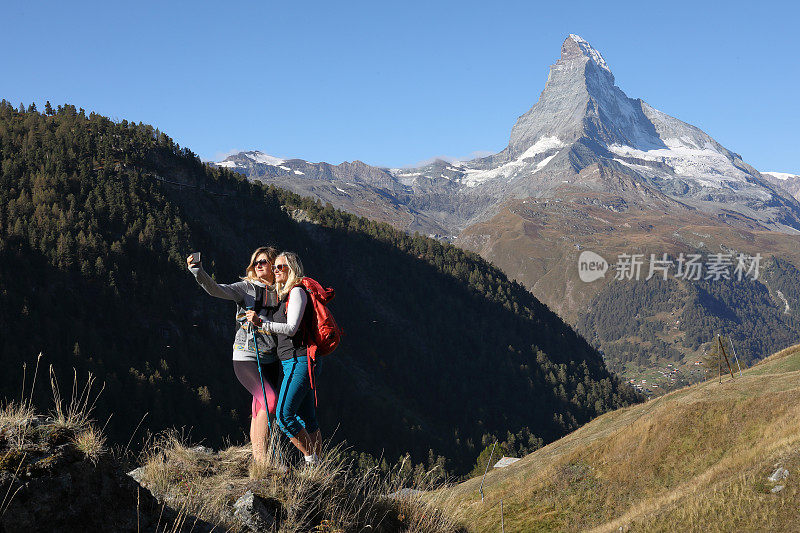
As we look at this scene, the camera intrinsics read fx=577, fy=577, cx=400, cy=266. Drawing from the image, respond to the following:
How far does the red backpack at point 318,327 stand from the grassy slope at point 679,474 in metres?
14.0

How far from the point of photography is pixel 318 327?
8.17 m

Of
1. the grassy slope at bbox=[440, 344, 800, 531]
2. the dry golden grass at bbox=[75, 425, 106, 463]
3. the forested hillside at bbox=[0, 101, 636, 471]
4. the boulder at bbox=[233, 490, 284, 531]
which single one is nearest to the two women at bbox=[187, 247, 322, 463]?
the boulder at bbox=[233, 490, 284, 531]

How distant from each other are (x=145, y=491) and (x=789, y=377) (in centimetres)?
3618

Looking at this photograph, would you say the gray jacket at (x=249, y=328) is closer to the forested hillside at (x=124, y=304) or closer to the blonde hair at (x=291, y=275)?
the blonde hair at (x=291, y=275)

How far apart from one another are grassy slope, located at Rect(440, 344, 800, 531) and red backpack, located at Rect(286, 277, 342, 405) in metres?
Result: 14.0

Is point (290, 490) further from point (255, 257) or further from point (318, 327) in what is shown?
point (255, 257)

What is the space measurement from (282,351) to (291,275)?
3.59 feet

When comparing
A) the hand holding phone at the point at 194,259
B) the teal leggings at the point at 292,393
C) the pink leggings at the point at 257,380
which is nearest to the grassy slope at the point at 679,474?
the teal leggings at the point at 292,393

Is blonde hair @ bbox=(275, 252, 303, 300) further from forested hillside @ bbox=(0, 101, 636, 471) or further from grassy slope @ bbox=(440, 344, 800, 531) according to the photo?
forested hillside @ bbox=(0, 101, 636, 471)

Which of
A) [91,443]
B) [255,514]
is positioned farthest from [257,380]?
[91,443]

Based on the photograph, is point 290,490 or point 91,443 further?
point 290,490

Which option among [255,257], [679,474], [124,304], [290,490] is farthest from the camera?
[124,304]

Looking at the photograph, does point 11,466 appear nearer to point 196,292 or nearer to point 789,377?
point 789,377

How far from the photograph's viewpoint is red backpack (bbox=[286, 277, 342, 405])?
8.10 meters
